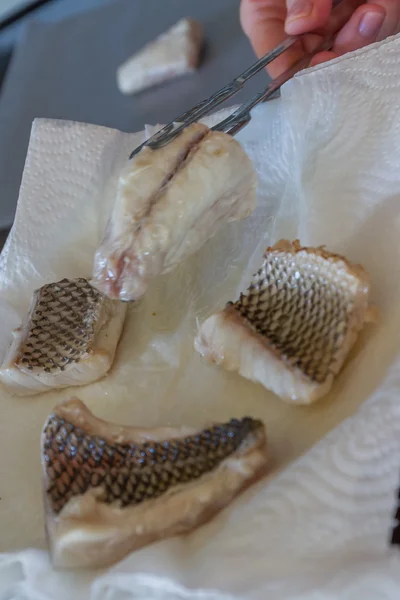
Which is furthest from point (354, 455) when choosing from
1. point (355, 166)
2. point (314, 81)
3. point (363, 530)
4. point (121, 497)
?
point (314, 81)

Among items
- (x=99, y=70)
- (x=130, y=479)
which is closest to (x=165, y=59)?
(x=99, y=70)

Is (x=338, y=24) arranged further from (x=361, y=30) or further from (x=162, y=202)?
(x=162, y=202)

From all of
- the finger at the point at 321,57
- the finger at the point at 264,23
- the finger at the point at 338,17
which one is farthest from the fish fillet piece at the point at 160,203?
the finger at the point at 264,23

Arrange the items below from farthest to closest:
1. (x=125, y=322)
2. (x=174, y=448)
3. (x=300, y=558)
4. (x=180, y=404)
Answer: (x=125, y=322) → (x=180, y=404) → (x=174, y=448) → (x=300, y=558)

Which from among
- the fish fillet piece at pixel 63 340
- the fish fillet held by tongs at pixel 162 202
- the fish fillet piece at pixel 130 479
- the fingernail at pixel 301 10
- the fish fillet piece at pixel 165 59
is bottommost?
the fish fillet piece at pixel 130 479

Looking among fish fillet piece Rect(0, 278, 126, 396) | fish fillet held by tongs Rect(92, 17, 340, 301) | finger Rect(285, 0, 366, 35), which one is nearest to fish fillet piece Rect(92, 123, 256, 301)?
fish fillet held by tongs Rect(92, 17, 340, 301)

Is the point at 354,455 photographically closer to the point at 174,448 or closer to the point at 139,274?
the point at 174,448

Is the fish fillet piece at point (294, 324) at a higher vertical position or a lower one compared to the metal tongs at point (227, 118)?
lower

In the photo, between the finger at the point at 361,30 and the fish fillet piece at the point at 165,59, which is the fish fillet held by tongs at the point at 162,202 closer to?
the finger at the point at 361,30
